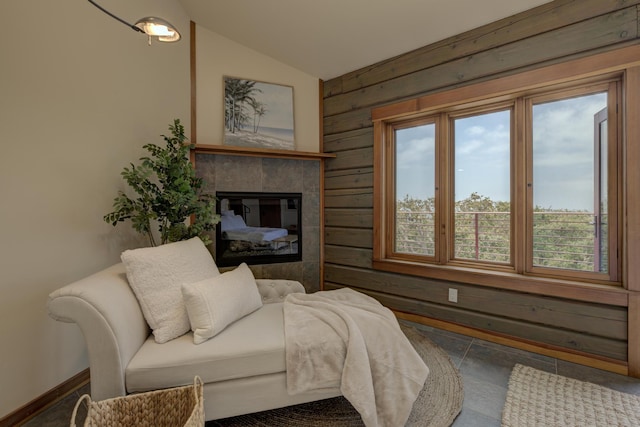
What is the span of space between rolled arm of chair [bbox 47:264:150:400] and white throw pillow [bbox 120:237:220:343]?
129 mm

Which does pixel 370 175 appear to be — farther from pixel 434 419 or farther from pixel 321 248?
pixel 434 419

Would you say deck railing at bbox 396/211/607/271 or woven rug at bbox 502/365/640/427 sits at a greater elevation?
deck railing at bbox 396/211/607/271

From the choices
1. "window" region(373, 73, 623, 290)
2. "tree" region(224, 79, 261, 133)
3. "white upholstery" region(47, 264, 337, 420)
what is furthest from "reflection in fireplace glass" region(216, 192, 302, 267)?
"white upholstery" region(47, 264, 337, 420)

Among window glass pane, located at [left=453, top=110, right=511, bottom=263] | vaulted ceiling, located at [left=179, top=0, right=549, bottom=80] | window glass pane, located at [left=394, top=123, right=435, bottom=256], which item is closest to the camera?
vaulted ceiling, located at [left=179, top=0, right=549, bottom=80]

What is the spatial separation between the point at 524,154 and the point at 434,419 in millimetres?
1951

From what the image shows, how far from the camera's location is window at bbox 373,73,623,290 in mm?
2051

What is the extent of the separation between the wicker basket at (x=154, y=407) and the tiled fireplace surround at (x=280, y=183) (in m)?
1.87

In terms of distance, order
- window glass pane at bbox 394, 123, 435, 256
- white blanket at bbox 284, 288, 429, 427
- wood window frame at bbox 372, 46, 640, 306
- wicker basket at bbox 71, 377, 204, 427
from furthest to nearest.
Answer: window glass pane at bbox 394, 123, 435, 256 → wood window frame at bbox 372, 46, 640, 306 → white blanket at bbox 284, 288, 429, 427 → wicker basket at bbox 71, 377, 204, 427

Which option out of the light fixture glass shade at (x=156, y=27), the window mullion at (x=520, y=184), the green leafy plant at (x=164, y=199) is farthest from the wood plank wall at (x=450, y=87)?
the light fixture glass shade at (x=156, y=27)

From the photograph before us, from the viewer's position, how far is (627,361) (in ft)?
6.17

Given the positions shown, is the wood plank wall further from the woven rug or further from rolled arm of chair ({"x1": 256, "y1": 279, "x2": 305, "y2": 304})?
rolled arm of chair ({"x1": 256, "y1": 279, "x2": 305, "y2": 304})

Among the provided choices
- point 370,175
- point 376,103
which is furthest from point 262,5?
point 370,175

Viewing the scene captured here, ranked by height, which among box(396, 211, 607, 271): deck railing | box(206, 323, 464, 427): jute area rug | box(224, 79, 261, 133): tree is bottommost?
box(206, 323, 464, 427): jute area rug

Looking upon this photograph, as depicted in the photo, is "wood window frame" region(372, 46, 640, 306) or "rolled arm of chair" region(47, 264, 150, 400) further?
"wood window frame" region(372, 46, 640, 306)
